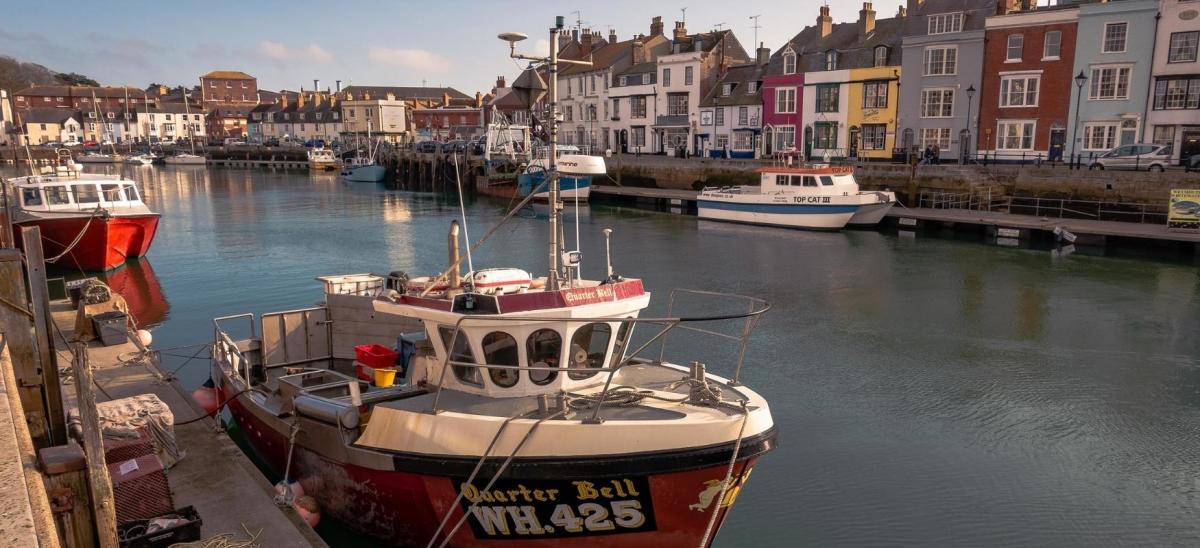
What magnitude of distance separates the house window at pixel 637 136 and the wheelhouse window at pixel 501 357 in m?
51.5

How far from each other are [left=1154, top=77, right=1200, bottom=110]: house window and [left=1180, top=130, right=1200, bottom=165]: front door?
1068 millimetres

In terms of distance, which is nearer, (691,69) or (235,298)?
(235,298)

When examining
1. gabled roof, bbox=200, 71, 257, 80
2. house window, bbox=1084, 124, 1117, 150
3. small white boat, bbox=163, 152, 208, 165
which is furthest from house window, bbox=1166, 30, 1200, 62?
gabled roof, bbox=200, 71, 257, 80

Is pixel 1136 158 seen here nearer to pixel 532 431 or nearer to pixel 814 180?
pixel 814 180

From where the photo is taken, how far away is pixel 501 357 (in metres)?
7.29

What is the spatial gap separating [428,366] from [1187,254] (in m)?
27.1

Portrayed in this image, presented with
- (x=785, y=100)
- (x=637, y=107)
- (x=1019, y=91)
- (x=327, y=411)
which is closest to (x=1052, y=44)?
(x=1019, y=91)

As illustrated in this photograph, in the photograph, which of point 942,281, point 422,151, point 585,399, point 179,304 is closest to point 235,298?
point 179,304

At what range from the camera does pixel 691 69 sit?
174 ft

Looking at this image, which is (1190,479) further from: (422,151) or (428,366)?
(422,151)

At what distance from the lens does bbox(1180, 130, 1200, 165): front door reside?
32406 millimetres

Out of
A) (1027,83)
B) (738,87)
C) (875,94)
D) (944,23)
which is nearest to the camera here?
(1027,83)

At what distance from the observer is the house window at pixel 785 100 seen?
1816 inches

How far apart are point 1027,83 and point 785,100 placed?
1325cm
